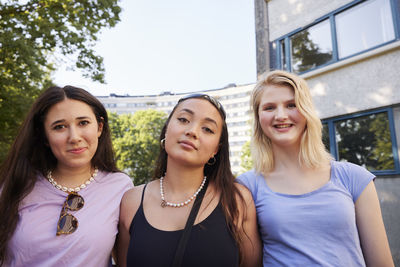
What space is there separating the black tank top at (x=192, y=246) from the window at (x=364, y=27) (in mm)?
6841

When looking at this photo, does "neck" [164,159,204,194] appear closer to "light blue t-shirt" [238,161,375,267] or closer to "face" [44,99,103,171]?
"light blue t-shirt" [238,161,375,267]

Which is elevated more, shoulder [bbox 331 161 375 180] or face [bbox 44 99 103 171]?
face [bbox 44 99 103 171]

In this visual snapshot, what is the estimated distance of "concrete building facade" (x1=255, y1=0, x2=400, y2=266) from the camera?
6.30 metres

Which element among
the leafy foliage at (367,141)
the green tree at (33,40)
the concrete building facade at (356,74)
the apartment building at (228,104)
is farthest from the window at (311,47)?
the apartment building at (228,104)

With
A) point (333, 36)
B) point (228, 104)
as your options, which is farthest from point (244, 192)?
point (228, 104)

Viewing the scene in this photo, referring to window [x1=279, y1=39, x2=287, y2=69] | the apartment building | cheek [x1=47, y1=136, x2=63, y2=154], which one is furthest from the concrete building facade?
the apartment building

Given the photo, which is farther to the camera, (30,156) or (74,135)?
(30,156)

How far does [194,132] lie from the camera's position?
6.85 ft

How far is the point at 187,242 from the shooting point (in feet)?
Answer: 6.20

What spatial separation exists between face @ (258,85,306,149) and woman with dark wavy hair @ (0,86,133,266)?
1.36 metres

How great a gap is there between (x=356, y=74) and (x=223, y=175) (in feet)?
20.5

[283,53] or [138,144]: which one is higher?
[283,53]

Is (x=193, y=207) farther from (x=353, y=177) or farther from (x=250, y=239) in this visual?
(x=353, y=177)

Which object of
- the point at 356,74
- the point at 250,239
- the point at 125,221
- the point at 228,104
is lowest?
the point at 250,239
